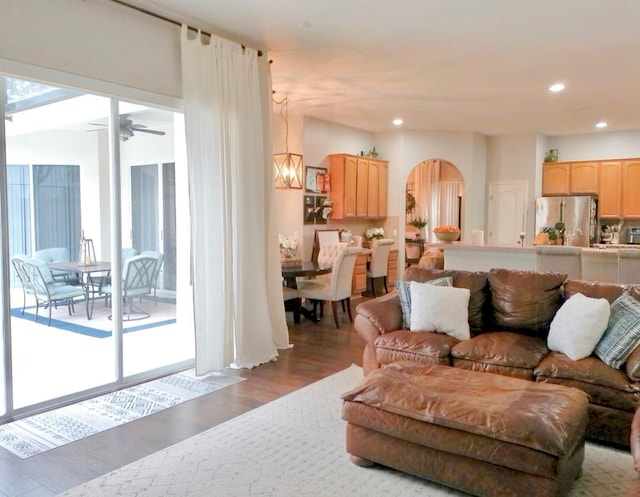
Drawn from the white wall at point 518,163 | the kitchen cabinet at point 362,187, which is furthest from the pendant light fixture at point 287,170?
the white wall at point 518,163

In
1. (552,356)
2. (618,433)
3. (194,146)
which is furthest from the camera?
(194,146)

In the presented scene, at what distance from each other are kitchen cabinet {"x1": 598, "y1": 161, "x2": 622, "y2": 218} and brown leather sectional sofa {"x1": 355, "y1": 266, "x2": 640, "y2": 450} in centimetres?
607

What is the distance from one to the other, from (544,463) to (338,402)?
5.93 ft

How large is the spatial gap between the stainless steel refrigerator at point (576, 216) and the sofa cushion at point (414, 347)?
599 centimetres

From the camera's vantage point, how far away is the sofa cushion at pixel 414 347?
12.1 feet

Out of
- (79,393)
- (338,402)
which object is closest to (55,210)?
(79,393)

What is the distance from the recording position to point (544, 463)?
2.28 meters

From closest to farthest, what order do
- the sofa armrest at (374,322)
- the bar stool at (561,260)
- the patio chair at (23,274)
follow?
the patio chair at (23,274)
the sofa armrest at (374,322)
the bar stool at (561,260)

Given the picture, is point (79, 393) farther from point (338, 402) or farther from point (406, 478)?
point (406, 478)

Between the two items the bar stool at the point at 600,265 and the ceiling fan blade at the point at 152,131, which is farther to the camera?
the bar stool at the point at 600,265

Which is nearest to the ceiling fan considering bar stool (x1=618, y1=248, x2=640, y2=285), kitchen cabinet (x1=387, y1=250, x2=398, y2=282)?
bar stool (x1=618, y1=248, x2=640, y2=285)

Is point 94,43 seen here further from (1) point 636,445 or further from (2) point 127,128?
(1) point 636,445

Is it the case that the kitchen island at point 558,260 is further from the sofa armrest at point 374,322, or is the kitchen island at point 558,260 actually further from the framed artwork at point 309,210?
the framed artwork at point 309,210

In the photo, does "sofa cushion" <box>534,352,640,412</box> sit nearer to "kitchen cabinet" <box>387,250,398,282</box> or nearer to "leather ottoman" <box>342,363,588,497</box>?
"leather ottoman" <box>342,363,588,497</box>
